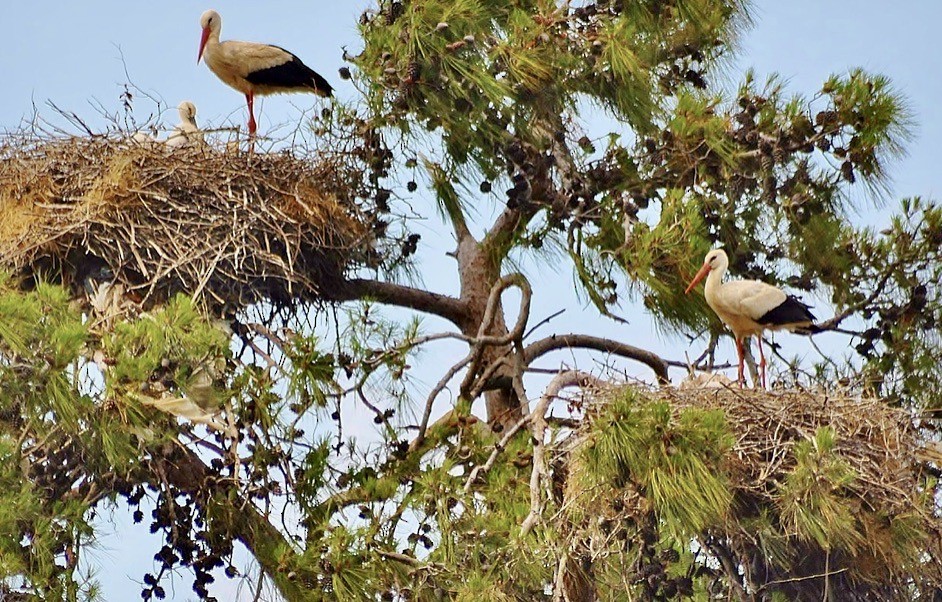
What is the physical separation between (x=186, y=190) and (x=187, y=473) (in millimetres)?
1070

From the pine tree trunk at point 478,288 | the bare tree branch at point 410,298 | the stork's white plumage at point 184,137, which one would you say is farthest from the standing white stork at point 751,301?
the stork's white plumage at point 184,137

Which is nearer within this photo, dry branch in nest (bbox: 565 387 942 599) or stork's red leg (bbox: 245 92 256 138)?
dry branch in nest (bbox: 565 387 942 599)

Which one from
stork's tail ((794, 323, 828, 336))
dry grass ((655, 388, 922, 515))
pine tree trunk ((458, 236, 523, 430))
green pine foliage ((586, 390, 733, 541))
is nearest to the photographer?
green pine foliage ((586, 390, 733, 541))

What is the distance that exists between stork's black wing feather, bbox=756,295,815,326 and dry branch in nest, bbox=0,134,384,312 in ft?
5.24

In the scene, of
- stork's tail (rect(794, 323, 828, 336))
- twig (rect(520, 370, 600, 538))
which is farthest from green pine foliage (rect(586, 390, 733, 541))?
stork's tail (rect(794, 323, 828, 336))

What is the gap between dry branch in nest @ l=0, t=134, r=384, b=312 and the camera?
19.1 ft

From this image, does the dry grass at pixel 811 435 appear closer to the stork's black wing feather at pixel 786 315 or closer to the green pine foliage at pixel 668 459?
the green pine foliage at pixel 668 459

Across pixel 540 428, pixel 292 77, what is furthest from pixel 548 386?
pixel 292 77

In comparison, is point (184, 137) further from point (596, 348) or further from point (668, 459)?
point (668, 459)

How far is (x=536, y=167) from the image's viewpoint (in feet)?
20.7

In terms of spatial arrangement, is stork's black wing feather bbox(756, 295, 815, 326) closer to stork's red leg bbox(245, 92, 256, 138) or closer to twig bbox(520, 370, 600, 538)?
twig bbox(520, 370, 600, 538)

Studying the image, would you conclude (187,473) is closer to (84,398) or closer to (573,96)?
(84,398)

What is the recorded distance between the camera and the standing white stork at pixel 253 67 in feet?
23.9

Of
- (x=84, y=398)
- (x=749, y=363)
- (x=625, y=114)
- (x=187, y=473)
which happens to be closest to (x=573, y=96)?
(x=625, y=114)
